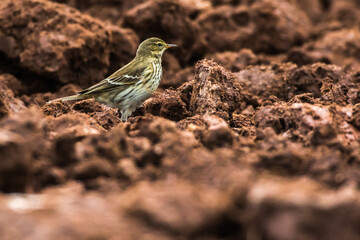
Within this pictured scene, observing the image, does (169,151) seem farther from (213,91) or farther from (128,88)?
(128,88)

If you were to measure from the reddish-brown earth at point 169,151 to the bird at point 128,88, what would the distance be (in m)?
0.51

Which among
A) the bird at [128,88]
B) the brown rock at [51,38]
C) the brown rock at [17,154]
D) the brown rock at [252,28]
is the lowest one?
the brown rock at [17,154]

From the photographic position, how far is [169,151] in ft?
9.98

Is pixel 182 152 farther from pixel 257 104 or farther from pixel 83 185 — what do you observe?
pixel 257 104

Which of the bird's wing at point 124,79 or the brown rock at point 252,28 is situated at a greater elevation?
the brown rock at point 252,28

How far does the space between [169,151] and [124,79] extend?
3438mm

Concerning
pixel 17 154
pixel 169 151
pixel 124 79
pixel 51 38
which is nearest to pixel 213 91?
pixel 169 151

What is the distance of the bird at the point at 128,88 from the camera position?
6.15 m

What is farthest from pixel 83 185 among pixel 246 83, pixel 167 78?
pixel 167 78

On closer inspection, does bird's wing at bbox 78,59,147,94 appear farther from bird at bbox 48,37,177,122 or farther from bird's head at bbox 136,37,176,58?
bird's head at bbox 136,37,176,58

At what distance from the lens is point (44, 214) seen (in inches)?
86.6

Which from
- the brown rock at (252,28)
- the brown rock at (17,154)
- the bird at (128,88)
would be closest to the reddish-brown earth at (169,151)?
the brown rock at (17,154)

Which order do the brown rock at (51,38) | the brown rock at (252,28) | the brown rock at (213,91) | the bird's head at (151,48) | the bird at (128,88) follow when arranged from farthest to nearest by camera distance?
the brown rock at (252,28)
the bird's head at (151,48)
the brown rock at (51,38)
the bird at (128,88)
the brown rock at (213,91)

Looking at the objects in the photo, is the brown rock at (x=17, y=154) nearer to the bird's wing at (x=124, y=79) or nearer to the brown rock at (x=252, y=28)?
the bird's wing at (x=124, y=79)
